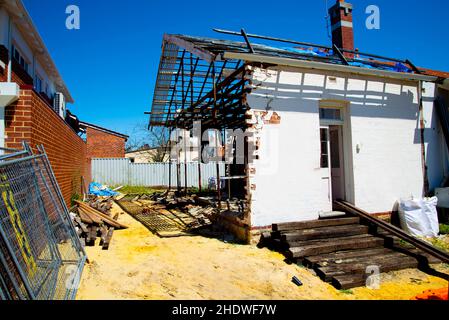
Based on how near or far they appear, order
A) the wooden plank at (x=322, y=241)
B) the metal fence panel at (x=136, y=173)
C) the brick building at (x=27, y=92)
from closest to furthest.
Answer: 1. the brick building at (x=27, y=92)
2. the wooden plank at (x=322, y=241)
3. the metal fence panel at (x=136, y=173)

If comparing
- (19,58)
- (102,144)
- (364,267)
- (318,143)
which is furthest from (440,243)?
(102,144)

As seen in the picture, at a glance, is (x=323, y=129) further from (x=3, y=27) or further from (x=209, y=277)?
(x=3, y=27)

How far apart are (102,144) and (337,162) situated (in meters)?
24.0

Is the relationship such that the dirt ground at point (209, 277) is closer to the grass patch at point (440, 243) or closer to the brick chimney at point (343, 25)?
the grass patch at point (440, 243)

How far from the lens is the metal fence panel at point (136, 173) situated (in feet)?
70.5

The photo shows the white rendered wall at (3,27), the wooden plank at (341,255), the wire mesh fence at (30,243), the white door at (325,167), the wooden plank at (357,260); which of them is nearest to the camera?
the wire mesh fence at (30,243)

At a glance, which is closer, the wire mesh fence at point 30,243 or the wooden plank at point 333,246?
the wire mesh fence at point 30,243

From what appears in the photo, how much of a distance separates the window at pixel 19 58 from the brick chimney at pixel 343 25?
37.8ft

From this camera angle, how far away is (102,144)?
1077 inches

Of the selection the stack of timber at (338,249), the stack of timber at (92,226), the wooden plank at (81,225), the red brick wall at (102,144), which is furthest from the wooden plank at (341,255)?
the red brick wall at (102,144)

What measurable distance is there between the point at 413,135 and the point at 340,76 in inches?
114
